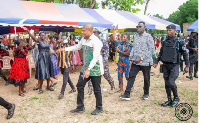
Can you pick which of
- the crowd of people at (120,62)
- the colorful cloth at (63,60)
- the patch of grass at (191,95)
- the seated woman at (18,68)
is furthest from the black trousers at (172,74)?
the seated woman at (18,68)

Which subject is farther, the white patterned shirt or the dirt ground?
the white patterned shirt

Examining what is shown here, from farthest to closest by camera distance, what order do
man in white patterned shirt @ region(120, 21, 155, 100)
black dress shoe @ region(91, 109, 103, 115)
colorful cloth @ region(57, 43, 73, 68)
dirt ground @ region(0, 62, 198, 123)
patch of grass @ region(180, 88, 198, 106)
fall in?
colorful cloth @ region(57, 43, 73, 68)
patch of grass @ region(180, 88, 198, 106)
man in white patterned shirt @ region(120, 21, 155, 100)
black dress shoe @ region(91, 109, 103, 115)
dirt ground @ region(0, 62, 198, 123)

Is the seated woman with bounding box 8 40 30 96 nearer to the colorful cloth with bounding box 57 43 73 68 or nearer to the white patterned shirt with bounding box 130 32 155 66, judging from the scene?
the colorful cloth with bounding box 57 43 73 68

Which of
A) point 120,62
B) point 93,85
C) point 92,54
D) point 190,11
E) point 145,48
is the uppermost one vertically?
point 190,11

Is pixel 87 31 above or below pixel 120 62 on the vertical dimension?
above

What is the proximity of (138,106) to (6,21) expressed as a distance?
438cm

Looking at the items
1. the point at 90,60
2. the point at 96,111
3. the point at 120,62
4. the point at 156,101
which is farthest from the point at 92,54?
A: the point at 156,101

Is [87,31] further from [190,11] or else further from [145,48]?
[190,11]

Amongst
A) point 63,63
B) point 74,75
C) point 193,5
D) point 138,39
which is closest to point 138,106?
point 138,39

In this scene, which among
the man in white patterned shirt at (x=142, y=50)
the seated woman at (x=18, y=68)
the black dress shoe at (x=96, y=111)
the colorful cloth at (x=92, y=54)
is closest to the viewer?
the colorful cloth at (x=92, y=54)

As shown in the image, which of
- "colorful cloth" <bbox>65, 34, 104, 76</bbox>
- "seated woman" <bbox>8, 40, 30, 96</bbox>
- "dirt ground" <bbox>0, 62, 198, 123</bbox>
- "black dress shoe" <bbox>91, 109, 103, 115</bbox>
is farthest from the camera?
"seated woman" <bbox>8, 40, 30, 96</bbox>

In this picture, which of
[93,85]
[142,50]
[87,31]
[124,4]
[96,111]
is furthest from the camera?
[124,4]

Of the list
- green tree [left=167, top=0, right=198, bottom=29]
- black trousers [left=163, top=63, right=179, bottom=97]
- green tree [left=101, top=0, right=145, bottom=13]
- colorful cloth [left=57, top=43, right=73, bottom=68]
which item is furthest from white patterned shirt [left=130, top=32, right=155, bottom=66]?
green tree [left=167, top=0, right=198, bottom=29]

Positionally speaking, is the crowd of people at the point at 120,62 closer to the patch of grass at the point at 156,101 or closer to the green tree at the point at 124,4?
the patch of grass at the point at 156,101
